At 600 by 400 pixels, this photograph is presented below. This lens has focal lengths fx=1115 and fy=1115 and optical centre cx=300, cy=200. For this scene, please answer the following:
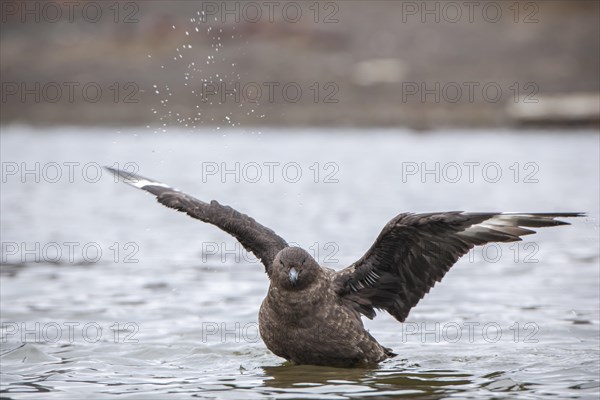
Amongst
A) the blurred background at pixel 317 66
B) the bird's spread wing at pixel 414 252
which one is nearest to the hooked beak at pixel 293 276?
the bird's spread wing at pixel 414 252

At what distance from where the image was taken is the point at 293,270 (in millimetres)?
8008

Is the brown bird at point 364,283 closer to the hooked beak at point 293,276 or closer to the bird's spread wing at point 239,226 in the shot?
the hooked beak at point 293,276

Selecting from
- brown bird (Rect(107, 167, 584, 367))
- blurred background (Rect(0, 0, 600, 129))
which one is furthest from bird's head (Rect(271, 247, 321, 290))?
blurred background (Rect(0, 0, 600, 129))

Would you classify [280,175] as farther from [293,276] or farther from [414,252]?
[293,276]

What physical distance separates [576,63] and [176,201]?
90.4 feet

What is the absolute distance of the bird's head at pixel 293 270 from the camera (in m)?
8.02

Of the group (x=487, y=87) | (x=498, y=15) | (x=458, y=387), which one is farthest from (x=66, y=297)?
(x=498, y=15)

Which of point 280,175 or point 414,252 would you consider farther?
point 280,175

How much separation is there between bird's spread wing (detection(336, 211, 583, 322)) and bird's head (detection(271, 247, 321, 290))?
473mm

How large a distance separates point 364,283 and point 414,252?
56cm

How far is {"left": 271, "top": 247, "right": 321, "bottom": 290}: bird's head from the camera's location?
8.02 m

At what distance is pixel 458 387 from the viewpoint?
306 inches

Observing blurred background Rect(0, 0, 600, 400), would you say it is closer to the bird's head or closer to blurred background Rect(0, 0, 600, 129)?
blurred background Rect(0, 0, 600, 129)

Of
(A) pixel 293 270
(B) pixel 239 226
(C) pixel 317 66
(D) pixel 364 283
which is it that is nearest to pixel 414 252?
(D) pixel 364 283
